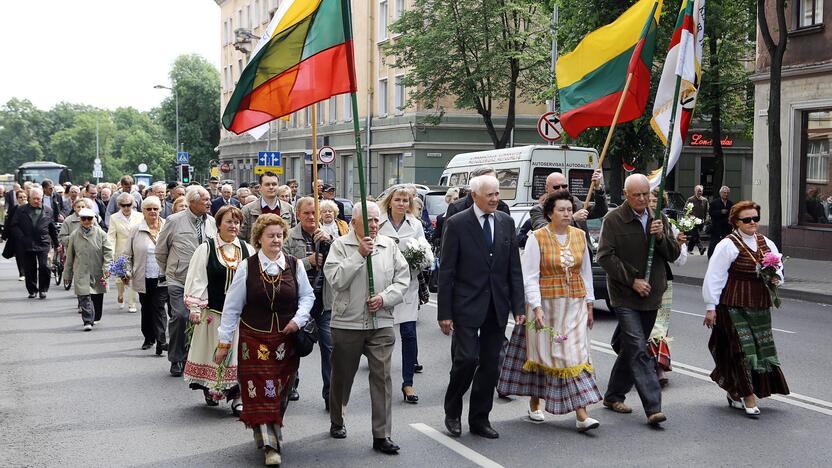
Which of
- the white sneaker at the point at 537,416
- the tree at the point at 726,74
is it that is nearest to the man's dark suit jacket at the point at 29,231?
the white sneaker at the point at 537,416

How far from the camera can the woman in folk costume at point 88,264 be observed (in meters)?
13.1

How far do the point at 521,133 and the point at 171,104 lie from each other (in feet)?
195

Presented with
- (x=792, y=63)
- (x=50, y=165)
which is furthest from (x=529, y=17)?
(x=50, y=165)

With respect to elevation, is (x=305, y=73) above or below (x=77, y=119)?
below

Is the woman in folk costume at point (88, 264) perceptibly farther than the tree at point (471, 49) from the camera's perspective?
No

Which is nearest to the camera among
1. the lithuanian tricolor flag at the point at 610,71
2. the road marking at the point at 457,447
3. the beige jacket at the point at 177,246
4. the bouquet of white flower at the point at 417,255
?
the road marking at the point at 457,447

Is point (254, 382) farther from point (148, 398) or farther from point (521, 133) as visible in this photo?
point (521, 133)

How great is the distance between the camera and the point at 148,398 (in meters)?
8.66

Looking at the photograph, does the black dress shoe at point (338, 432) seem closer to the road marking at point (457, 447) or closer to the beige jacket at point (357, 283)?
the road marking at point (457, 447)

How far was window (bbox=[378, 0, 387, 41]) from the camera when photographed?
46.4 m

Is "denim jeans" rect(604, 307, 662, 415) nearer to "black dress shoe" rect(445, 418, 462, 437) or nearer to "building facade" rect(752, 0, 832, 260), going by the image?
"black dress shoe" rect(445, 418, 462, 437)

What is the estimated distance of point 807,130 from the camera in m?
23.8

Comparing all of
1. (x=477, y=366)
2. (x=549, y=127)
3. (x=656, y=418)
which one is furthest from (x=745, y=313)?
(x=549, y=127)

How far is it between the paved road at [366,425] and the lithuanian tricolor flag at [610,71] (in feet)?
8.18
